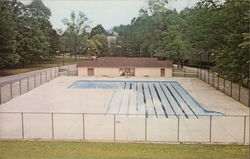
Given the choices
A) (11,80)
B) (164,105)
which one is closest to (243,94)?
(164,105)

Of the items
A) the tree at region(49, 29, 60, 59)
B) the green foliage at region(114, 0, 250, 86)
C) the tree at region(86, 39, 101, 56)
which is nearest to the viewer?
the tree at region(49, 29, 60, 59)

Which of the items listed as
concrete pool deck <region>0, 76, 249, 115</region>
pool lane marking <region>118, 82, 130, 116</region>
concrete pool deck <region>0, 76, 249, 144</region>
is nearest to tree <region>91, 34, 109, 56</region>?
concrete pool deck <region>0, 76, 249, 115</region>

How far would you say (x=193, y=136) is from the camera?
17.3 feet

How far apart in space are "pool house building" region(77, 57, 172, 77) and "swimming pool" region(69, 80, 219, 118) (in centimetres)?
441

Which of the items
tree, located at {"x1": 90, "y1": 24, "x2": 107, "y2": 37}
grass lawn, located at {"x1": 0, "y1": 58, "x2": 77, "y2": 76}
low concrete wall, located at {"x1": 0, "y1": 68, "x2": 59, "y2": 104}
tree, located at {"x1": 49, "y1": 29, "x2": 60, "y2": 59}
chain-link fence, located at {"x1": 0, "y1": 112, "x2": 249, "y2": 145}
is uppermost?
tree, located at {"x1": 90, "y1": 24, "x2": 107, "y2": 37}

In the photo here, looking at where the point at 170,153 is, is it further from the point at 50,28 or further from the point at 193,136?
the point at 50,28

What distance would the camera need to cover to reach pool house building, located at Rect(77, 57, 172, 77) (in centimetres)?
1605

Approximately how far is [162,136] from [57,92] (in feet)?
20.2

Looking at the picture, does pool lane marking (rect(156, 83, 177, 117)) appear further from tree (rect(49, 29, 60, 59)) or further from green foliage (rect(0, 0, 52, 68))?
green foliage (rect(0, 0, 52, 68))

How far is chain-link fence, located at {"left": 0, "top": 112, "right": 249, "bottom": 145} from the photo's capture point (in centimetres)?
509

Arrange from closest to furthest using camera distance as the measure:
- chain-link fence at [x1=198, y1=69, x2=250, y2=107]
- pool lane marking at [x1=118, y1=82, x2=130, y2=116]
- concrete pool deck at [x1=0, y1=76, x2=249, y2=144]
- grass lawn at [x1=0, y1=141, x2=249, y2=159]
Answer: grass lawn at [x1=0, y1=141, x2=249, y2=159] → concrete pool deck at [x1=0, y1=76, x2=249, y2=144] → pool lane marking at [x1=118, y1=82, x2=130, y2=116] → chain-link fence at [x1=198, y1=69, x2=250, y2=107]

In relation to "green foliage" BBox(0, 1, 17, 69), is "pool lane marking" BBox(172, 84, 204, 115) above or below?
below

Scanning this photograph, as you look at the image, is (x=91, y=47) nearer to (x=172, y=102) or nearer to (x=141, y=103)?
(x=141, y=103)

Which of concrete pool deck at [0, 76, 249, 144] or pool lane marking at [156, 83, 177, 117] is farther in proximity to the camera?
pool lane marking at [156, 83, 177, 117]
